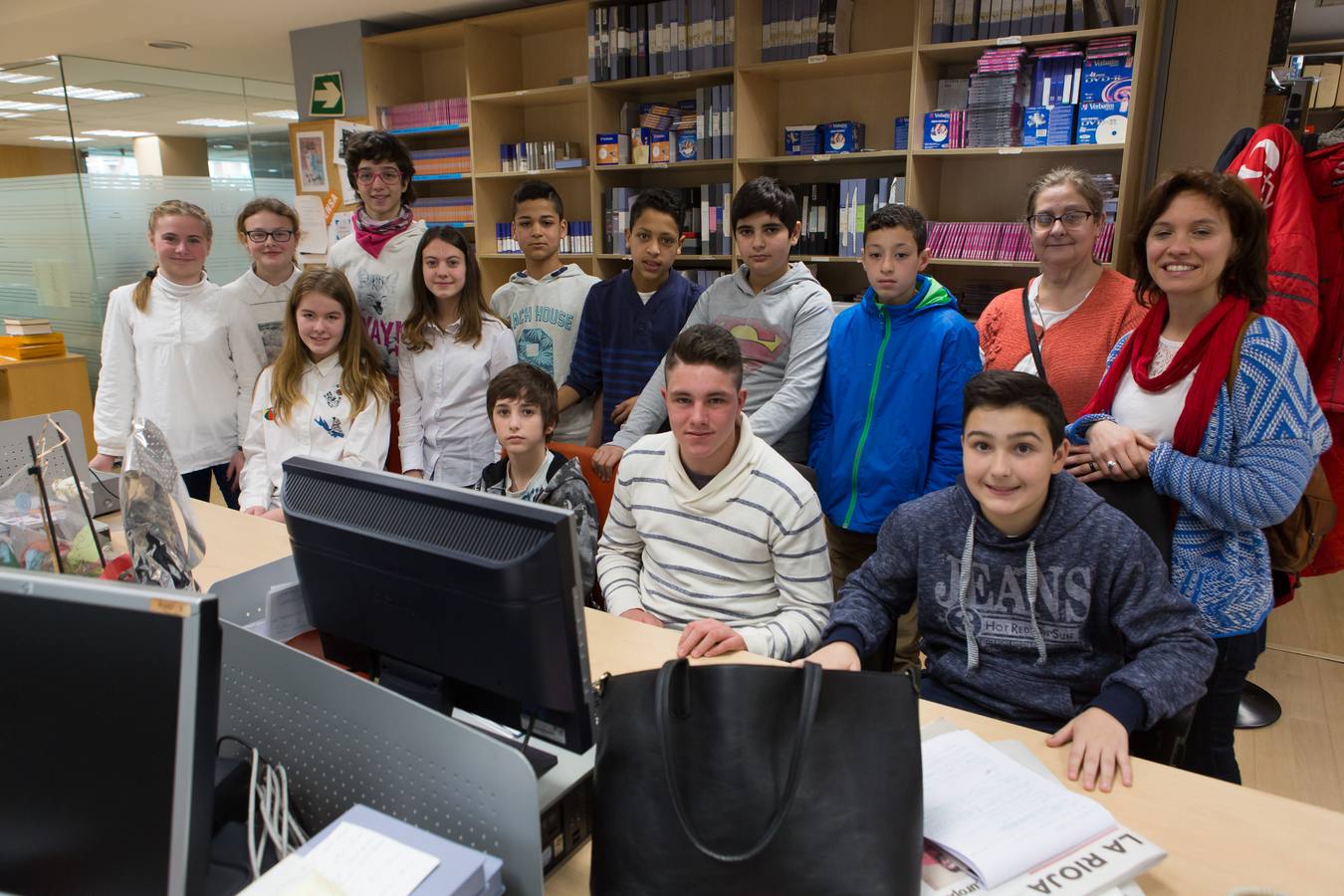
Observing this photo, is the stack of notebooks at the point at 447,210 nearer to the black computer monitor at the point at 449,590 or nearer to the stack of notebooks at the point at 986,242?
the stack of notebooks at the point at 986,242

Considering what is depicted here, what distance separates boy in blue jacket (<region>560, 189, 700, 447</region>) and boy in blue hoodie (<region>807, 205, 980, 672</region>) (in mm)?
592

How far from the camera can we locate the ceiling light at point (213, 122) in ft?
22.7

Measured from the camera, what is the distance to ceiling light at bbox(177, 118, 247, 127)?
22.7ft

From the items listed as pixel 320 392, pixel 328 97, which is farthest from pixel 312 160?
pixel 320 392

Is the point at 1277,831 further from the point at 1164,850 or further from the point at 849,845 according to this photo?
the point at 849,845

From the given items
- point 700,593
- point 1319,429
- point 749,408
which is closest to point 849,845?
point 700,593

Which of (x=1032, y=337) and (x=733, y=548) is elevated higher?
(x=1032, y=337)

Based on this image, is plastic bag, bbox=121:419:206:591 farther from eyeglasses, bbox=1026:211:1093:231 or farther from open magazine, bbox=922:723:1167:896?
eyeglasses, bbox=1026:211:1093:231

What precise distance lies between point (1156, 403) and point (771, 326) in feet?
3.63

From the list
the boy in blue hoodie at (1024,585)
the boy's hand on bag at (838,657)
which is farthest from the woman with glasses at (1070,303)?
the boy's hand on bag at (838,657)

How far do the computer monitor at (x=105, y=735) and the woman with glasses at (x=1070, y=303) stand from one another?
2052 mm

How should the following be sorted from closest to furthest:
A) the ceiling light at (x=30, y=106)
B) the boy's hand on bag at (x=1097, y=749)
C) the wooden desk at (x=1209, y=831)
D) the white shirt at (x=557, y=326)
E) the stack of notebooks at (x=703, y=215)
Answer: the wooden desk at (x=1209, y=831)
the boy's hand on bag at (x=1097, y=749)
the white shirt at (x=557, y=326)
the stack of notebooks at (x=703, y=215)
the ceiling light at (x=30, y=106)

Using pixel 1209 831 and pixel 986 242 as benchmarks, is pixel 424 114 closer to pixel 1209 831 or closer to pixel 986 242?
pixel 986 242

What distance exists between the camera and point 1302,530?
5.29ft
